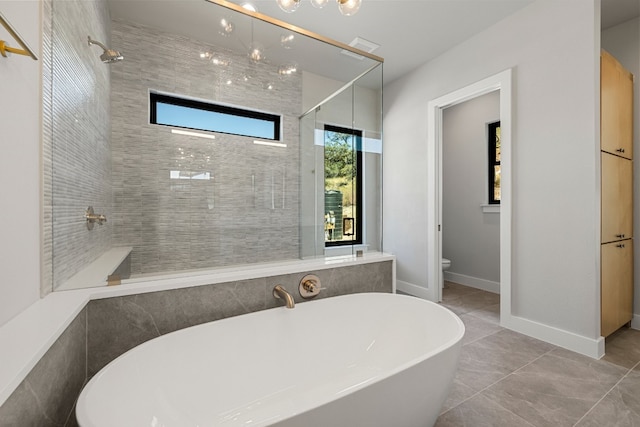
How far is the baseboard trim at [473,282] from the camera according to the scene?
359 centimetres

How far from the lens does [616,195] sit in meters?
2.23

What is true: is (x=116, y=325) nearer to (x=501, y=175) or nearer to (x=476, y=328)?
(x=476, y=328)

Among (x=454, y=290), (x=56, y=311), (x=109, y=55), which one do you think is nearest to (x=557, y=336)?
(x=454, y=290)

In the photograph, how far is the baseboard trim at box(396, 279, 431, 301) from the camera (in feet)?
10.6

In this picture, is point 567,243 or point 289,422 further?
point 567,243

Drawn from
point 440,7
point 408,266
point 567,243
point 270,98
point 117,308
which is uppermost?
point 440,7

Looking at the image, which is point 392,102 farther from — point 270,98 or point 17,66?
point 17,66

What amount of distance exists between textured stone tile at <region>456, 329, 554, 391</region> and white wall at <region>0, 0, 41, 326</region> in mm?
2172

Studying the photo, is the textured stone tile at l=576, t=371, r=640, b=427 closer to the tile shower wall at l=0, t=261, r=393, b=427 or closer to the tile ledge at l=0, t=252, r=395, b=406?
the tile shower wall at l=0, t=261, r=393, b=427

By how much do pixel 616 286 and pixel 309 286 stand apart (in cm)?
245

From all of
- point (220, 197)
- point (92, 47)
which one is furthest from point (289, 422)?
point (92, 47)

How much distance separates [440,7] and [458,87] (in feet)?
2.62

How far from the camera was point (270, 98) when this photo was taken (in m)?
2.43

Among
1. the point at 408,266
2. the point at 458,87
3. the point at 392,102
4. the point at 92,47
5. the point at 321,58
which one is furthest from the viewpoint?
the point at 392,102
